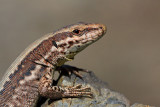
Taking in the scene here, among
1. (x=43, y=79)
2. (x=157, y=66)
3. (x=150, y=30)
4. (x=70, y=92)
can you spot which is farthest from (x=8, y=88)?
(x=150, y=30)

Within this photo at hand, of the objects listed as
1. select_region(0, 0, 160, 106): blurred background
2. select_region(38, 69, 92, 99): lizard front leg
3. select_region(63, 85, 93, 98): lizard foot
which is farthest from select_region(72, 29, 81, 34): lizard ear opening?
select_region(0, 0, 160, 106): blurred background

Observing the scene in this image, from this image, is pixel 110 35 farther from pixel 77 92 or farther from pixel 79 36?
pixel 77 92

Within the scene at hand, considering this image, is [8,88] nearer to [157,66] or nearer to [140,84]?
[140,84]

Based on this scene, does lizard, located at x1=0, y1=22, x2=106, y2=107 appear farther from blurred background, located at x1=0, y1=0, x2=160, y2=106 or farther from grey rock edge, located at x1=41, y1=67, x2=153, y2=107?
blurred background, located at x1=0, y1=0, x2=160, y2=106

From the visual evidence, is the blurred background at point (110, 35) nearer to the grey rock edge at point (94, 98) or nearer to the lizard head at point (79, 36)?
the grey rock edge at point (94, 98)

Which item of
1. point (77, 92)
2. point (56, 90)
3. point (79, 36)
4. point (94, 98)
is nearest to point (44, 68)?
point (56, 90)

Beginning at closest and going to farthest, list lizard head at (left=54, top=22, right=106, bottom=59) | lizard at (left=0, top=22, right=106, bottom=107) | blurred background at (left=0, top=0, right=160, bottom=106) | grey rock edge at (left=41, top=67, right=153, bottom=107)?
grey rock edge at (left=41, top=67, right=153, bottom=107)
lizard at (left=0, top=22, right=106, bottom=107)
lizard head at (left=54, top=22, right=106, bottom=59)
blurred background at (left=0, top=0, right=160, bottom=106)
